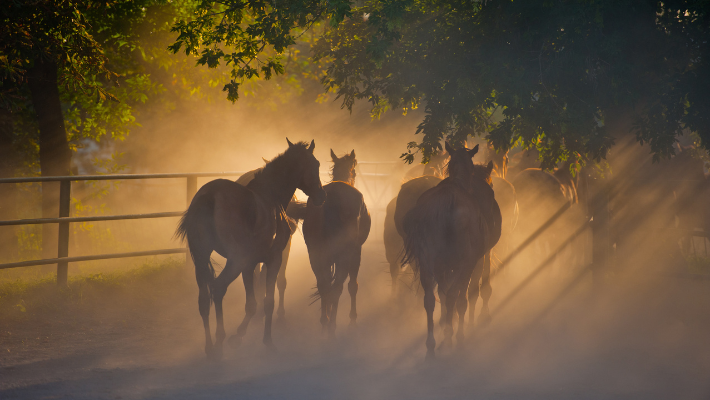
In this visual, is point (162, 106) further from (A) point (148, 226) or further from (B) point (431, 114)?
(B) point (431, 114)

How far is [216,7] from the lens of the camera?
37.9 ft

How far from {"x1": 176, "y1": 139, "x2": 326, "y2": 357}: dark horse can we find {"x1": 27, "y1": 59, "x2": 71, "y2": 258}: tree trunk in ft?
19.1

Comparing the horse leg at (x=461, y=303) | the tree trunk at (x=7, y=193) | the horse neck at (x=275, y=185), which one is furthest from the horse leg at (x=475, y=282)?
the tree trunk at (x=7, y=193)

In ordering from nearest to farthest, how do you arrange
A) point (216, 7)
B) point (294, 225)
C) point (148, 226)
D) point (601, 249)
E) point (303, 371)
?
point (303, 371), point (294, 225), point (601, 249), point (216, 7), point (148, 226)

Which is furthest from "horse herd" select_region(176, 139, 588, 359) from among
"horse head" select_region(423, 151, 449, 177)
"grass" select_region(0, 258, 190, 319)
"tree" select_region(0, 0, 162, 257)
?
"tree" select_region(0, 0, 162, 257)

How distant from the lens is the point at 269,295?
588 cm

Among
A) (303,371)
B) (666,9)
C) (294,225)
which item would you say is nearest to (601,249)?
(666,9)

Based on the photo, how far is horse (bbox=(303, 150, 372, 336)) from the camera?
6441 millimetres

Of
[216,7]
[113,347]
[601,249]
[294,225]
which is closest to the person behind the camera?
[113,347]

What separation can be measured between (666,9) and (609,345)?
4.64 m

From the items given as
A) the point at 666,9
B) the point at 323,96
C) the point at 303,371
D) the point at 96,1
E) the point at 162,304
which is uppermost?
the point at 666,9

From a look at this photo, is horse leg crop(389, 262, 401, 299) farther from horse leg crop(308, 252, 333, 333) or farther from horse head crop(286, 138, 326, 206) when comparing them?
horse head crop(286, 138, 326, 206)

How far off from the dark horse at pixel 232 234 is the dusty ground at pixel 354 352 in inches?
25.6

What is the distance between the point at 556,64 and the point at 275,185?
3994 millimetres
